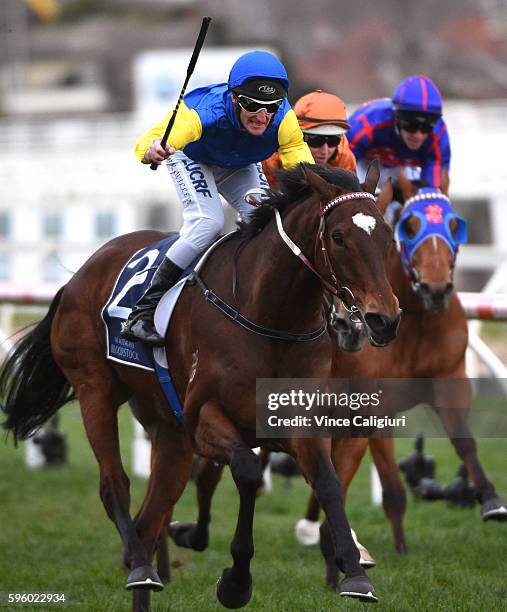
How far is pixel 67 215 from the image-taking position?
24172 millimetres

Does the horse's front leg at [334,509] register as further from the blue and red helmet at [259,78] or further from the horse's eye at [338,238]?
the blue and red helmet at [259,78]

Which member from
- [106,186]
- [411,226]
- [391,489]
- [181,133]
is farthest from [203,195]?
[106,186]

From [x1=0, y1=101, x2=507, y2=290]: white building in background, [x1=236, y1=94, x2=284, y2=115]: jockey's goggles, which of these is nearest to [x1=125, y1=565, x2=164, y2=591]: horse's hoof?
[x1=236, y1=94, x2=284, y2=115]: jockey's goggles

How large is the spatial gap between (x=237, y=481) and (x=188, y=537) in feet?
5.94

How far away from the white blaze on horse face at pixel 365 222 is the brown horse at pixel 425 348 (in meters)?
1.53

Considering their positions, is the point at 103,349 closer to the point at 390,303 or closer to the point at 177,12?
the point at 390,303

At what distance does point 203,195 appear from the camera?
5.59m

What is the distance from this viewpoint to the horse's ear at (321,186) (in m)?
4.77

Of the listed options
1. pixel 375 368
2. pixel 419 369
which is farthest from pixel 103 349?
pixel 419 369

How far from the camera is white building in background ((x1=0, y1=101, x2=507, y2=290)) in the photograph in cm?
1953

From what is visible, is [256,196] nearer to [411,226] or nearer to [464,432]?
[411,226]
